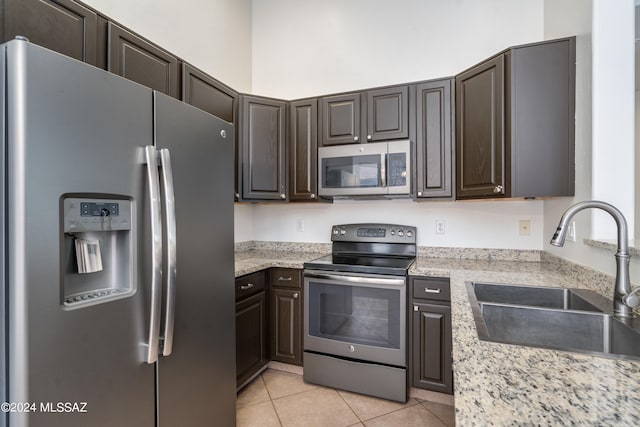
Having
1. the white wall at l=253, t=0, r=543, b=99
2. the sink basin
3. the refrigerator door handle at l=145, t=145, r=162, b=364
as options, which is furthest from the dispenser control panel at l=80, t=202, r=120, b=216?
the white wall at l=253, t=0, r=543, b=99

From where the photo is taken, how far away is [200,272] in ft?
4.37

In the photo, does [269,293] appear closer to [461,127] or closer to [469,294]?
[469,294]

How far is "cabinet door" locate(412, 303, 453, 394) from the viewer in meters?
1.94

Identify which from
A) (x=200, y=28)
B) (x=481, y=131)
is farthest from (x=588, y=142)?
(x=200, y=28)

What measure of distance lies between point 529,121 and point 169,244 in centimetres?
200

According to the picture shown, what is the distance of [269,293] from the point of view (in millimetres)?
2395

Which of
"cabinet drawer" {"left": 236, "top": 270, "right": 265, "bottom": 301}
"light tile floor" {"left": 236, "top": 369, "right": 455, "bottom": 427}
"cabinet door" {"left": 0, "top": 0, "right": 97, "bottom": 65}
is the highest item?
"cabinet door" {"left": 0, "top": 0, "right": 97, "bottom": 65}

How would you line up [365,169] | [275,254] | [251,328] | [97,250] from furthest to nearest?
[275,254] < [365,169] < [251,328] < [97,250]

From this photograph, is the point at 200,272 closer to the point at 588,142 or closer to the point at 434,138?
the point at 434,138

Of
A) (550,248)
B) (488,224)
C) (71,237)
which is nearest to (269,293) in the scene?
(71,237)

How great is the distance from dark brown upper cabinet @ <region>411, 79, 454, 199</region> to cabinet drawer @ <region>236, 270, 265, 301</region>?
1.32 meters

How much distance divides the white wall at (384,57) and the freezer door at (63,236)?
185 cm

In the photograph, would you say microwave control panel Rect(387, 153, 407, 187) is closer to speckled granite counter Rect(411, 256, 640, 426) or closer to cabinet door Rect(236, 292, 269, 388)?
cabinet door Rect(236, 292, 269, 388)

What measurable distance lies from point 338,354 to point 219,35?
9.01 feet
